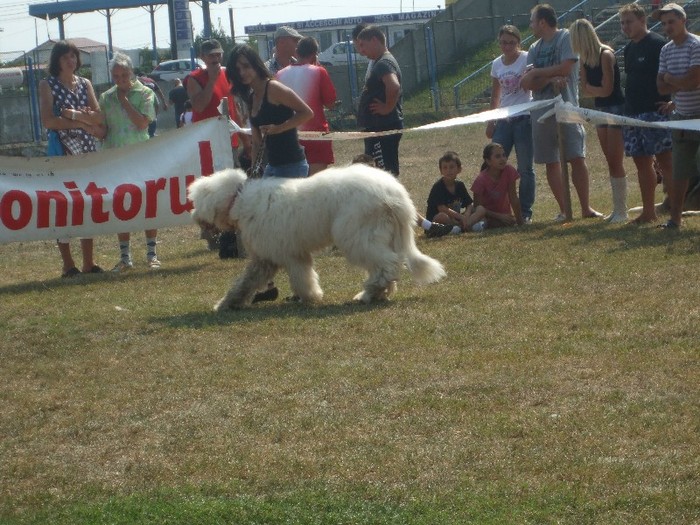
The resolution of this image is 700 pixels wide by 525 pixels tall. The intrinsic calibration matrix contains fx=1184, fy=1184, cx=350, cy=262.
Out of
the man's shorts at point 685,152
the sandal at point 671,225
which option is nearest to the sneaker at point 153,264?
the sandal at point 671,225

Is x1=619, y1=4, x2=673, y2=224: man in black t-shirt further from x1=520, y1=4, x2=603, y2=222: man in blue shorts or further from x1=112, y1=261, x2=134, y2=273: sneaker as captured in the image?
x1=112, y1=261, x2=134, y2=273: sneaker

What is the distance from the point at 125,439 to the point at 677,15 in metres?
6.99

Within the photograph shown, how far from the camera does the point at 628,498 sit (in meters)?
4.70

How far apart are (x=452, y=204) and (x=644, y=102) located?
91.3 inches

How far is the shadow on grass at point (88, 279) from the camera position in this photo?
10953mm

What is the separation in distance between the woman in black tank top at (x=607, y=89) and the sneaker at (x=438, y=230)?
1.64 m

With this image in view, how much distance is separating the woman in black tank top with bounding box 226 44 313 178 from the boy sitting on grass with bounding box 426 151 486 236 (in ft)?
9.54

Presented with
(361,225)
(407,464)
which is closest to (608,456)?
(407,464)

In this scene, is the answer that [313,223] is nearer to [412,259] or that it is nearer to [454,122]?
[412,259]

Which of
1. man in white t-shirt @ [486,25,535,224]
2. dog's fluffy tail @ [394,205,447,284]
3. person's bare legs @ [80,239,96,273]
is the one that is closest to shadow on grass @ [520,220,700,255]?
man in white t-shirt @ [486,25,535,224]

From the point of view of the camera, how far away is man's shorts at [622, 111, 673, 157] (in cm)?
1132

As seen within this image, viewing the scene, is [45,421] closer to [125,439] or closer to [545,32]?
[125,439]

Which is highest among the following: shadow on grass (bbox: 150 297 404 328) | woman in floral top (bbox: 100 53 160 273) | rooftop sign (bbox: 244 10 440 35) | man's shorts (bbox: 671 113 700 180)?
rooftop sign (bbox: 244 10 440 35)

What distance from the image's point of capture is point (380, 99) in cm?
1216
